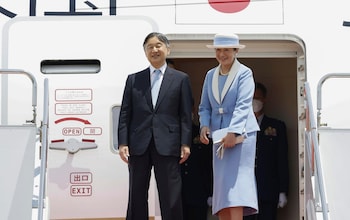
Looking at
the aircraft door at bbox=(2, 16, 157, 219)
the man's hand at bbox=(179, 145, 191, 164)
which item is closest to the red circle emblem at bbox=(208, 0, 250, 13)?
the aircraft door at bbox=(2, 16, 157, 219)

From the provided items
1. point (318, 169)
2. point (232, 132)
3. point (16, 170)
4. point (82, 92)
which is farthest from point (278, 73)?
point (16, 170)

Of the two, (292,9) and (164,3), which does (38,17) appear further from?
(292,9)

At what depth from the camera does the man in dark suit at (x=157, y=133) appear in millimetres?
5988

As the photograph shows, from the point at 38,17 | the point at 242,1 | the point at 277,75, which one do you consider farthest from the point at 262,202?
the point at 38,17

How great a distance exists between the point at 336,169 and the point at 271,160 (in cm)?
214

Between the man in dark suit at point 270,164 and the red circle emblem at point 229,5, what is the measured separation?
130 centimetres

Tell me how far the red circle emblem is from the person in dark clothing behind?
67.5 inches

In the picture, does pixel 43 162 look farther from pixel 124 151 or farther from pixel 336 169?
pixel 336 169

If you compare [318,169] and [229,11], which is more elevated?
[229,11]

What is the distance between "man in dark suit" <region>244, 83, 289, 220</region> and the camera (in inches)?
306

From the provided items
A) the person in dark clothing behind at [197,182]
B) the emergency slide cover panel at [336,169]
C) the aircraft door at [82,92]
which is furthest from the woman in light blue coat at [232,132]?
the person in dark clothing behind at [197,182]

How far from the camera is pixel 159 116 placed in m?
6.02

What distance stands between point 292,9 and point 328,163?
5.20ft

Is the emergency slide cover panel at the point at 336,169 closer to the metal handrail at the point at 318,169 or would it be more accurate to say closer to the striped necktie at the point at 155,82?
the metal handrail at the point at 318,169
